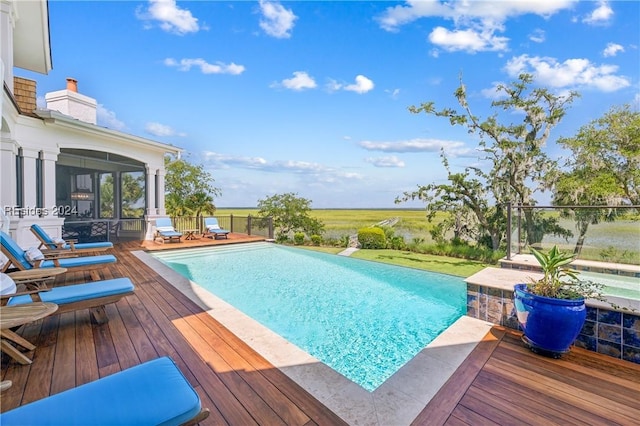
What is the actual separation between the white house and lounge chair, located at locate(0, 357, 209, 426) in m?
5.51

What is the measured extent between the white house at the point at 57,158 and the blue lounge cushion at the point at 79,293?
10.4 ft

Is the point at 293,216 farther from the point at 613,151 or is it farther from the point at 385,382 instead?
the point at 385,382

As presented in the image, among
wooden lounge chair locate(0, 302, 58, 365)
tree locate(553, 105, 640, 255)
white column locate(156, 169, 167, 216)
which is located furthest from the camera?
white column locate(156, 169, 167, 216)

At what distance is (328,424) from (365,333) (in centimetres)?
221

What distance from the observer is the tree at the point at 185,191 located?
16922mm

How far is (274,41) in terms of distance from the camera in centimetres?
1202

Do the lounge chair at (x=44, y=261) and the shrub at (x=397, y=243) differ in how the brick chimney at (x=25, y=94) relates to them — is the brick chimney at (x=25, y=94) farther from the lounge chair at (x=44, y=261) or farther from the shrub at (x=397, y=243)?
the shrub at (x=397, y=243)

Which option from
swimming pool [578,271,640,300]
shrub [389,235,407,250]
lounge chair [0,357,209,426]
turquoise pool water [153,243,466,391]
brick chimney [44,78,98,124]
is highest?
brick chimney [44,78,98,124]

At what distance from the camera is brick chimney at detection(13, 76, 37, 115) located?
7234 mm

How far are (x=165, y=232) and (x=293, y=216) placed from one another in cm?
640

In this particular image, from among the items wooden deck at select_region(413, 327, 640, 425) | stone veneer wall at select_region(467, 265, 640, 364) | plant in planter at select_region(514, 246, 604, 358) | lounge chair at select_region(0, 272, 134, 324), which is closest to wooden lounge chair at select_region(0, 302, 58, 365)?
lounge chair at select_region(0, 272, 134, 324)

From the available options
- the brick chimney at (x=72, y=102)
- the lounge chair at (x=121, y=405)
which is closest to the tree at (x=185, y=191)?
the brick chimney at (x=72, y=102)

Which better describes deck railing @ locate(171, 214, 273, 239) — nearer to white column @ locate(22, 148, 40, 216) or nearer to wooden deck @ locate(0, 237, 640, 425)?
white column @ locate(22, 148, 40, 216)

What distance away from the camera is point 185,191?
17.4 m
